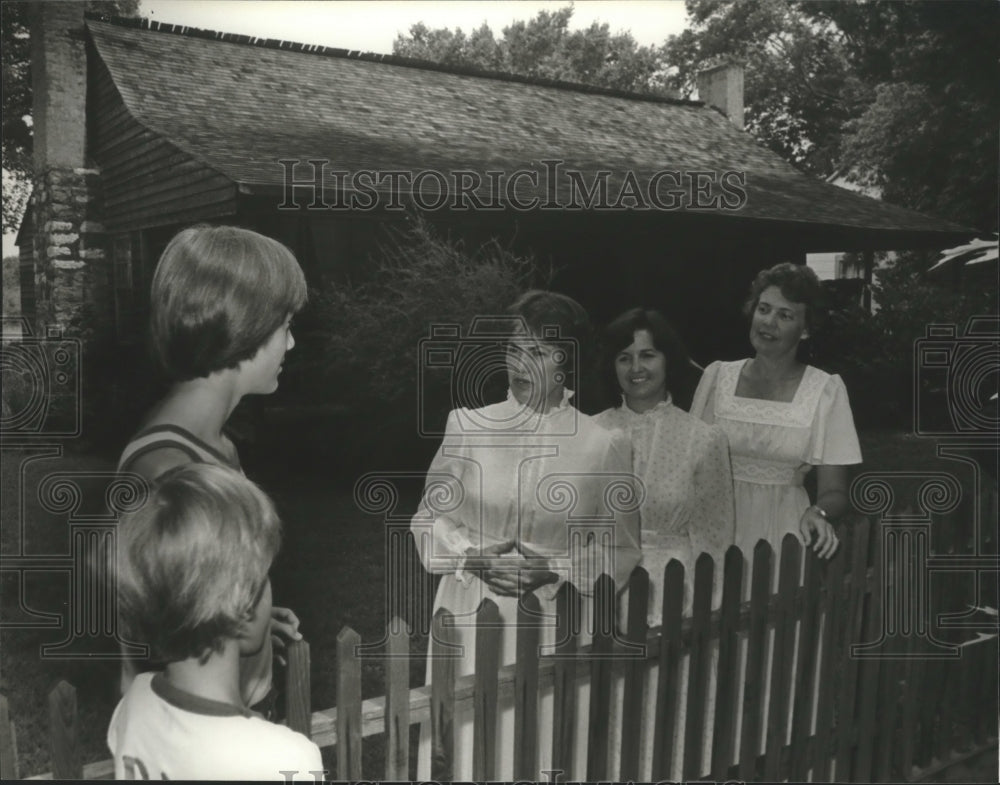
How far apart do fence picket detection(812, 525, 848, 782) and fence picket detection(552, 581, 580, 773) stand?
0.87 m

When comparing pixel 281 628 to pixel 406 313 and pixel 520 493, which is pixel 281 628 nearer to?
pixel 520 493

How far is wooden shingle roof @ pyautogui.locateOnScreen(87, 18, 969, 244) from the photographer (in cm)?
197

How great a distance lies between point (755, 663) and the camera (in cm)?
234

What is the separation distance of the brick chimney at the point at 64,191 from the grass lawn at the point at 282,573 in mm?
353

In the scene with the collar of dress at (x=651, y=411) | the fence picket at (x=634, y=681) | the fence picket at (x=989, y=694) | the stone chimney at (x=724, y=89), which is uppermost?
the stone chimney at (x=724, y=89)

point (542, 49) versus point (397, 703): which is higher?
point (542, 49)

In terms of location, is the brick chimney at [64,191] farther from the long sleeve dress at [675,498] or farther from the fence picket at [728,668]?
the fence picket at [728,668]

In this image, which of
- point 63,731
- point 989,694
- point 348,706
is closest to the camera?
point 63,731

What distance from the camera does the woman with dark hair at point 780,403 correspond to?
86.3 inches

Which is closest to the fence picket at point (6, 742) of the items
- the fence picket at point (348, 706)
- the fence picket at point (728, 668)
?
the fence picket at point (348, 706)

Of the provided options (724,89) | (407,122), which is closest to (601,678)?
(407,122)

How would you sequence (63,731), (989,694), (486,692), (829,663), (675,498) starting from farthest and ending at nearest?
1. (989,694)
2. (829,663)
3. (675,498)
4. (486,692)
5. (63,731)

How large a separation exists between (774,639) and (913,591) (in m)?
0.54

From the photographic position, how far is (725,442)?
2.22 meters
